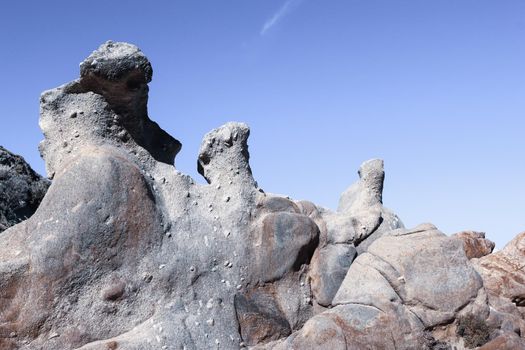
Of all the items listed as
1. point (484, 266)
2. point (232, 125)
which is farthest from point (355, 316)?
point (232, 125)

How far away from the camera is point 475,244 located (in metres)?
8.59

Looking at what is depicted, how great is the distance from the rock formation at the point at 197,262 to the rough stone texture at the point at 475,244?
352mm

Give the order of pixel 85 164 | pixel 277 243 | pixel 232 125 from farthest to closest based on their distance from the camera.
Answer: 1. pixel 232 125
2. pixel 277 243
3. pixel 85 164

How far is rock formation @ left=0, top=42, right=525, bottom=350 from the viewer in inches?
242

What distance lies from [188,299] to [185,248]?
557mm

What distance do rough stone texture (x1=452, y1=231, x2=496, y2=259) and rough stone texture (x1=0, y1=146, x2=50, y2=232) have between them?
5566 mm

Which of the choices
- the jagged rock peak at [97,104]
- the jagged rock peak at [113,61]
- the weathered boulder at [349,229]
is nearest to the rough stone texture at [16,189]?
the jagged rock peak at [97,104]

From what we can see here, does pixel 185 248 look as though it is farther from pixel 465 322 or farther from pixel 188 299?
pixel 465 322

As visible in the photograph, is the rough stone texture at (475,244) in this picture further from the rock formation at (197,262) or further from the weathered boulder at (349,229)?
the weathered boulder at (349,229)

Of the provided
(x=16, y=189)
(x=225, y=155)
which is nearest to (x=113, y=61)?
(x=225, y=155)

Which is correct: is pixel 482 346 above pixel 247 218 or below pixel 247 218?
below

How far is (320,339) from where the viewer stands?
622cm

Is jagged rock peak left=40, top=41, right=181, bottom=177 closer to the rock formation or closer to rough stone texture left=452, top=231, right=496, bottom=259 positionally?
the rock formation

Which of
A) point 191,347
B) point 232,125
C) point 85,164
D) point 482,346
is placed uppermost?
point 232,125
